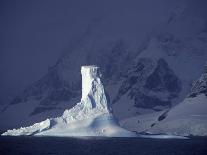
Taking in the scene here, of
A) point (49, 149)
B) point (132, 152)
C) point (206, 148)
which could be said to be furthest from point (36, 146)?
point (206, 148)

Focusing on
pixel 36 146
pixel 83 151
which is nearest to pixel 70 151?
pixel 83 151

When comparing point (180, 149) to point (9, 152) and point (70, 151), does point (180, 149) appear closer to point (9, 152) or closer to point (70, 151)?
point (70, 151)

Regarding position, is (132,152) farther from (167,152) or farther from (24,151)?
(24,151)

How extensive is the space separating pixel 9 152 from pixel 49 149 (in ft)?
41.4

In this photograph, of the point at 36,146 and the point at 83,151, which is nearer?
the point at 83,151

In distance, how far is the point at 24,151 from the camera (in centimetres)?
18362

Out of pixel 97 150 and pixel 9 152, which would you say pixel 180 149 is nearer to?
pixel 97 150

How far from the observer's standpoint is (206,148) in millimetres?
196125

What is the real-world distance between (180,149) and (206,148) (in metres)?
6.58

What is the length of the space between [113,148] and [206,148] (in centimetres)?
2232

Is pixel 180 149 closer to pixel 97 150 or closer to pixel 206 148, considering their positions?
pixel 206 148

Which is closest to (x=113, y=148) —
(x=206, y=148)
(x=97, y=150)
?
(x=97, y=150)

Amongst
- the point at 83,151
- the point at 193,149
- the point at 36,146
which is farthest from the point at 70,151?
the point at 193,149

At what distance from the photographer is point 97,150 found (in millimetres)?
188375
